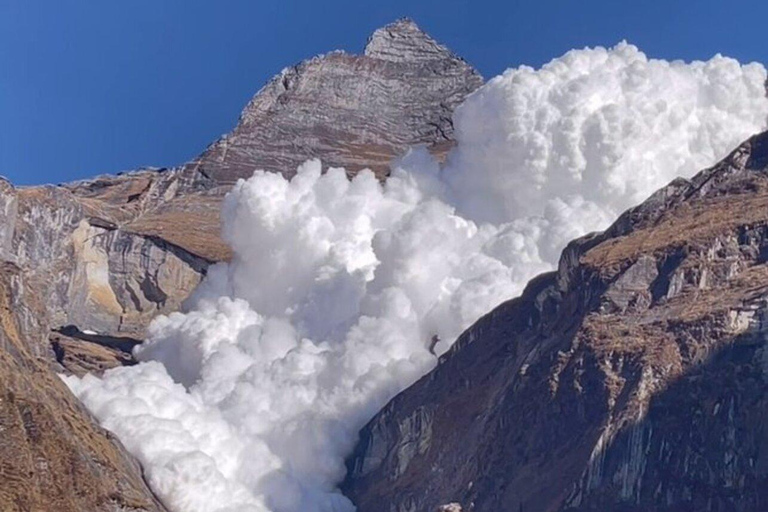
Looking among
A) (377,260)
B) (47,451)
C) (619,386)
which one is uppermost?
(377,260)

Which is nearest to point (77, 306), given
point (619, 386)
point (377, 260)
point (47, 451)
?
point (377, 260)

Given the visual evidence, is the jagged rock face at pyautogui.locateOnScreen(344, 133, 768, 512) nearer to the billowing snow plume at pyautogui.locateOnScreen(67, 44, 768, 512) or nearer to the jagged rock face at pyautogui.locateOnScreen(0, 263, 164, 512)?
the billowing snow plume at pyautogui.locateOnScreen(67, 44, 768, 512)

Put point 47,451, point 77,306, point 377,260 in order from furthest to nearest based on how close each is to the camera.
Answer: point 77,306 → point 377,260 → point 47,451

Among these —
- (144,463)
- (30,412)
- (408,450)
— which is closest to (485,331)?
(408,450)

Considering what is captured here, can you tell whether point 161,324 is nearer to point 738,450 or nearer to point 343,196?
point 343,196

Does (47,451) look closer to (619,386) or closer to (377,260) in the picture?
(619,386)

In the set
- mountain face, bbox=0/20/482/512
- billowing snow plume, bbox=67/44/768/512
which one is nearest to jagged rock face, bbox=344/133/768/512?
billowing snow plume, bbox=67/44/768/512
